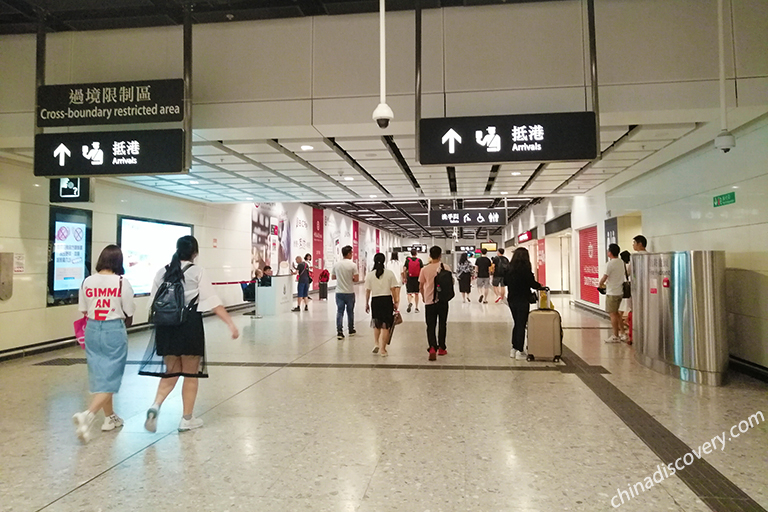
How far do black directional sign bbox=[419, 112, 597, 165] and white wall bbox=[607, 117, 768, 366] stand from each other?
258cm

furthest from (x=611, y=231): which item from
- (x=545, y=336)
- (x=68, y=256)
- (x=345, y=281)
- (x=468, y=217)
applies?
(x=68, y=256)

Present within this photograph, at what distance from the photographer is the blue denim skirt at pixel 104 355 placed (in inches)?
147

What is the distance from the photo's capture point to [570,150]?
180 inches

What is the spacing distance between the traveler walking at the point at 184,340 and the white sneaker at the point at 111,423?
1.02 ft

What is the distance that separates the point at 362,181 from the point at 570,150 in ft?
18.2

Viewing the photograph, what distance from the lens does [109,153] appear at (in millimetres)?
5059

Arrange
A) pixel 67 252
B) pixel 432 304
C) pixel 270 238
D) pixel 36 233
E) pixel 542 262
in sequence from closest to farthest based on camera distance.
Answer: pixel 432 304, pixel 36 233, pixel 67 252, pixel 270 238, pixel 542 262

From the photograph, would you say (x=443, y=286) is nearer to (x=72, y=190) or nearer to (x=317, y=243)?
(x=72, y=190)

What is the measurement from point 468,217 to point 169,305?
11.9 m

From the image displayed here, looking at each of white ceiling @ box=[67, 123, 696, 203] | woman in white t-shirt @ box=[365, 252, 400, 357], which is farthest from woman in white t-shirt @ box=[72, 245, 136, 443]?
woman in white t-shirt @ box=[365, 252, 400, 357]

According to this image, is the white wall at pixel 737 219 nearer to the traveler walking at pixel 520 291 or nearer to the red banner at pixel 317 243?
the traveler walking at pixel 520 291

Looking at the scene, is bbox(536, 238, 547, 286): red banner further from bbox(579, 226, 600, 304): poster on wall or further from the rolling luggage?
the rolling luggage

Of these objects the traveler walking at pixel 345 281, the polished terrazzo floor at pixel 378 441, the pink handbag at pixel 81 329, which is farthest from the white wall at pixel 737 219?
the pink handbag at pixel 81 329

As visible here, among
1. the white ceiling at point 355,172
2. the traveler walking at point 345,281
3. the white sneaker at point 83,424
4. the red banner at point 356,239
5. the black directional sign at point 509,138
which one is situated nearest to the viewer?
the white sneaker at point 83,424
